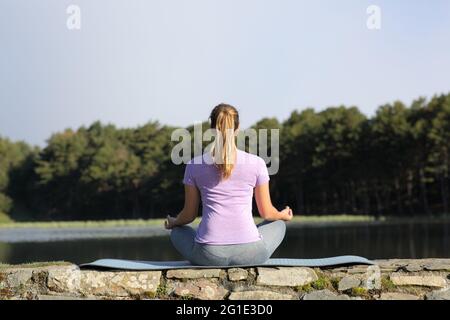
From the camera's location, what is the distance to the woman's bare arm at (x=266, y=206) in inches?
183

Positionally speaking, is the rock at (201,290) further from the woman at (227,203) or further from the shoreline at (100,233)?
the shoreline at (100,233)

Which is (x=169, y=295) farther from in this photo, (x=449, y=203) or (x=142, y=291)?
(x=449, y=203)

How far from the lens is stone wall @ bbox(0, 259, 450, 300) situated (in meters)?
4.54

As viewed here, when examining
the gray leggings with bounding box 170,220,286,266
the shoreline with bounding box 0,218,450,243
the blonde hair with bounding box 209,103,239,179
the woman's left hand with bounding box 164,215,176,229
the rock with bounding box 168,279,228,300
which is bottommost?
the shoreline with bounding box 0,218,450,243

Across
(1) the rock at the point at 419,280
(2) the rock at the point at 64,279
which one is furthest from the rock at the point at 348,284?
(2) the rock at the point at 64,279

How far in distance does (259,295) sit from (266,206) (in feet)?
2.02

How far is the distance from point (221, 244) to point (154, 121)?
6538cm

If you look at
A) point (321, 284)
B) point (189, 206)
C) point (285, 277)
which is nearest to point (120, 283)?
point (189, 206)

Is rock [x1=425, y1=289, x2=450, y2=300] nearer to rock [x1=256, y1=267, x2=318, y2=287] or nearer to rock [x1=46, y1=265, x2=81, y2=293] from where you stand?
rock [x1=256, y1=267, x2=318, y2=287]

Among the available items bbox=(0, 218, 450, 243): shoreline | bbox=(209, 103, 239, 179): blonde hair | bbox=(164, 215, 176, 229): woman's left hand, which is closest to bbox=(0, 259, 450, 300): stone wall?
bbox=(164, 215, 176, 229): woman's left hand

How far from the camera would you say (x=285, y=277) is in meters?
4.55

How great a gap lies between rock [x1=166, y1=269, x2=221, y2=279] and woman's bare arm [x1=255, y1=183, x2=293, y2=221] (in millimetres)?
520

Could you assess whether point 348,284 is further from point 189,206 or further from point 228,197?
point 189,206
